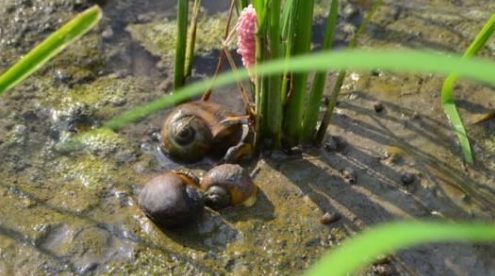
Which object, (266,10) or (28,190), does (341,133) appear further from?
(28,190)

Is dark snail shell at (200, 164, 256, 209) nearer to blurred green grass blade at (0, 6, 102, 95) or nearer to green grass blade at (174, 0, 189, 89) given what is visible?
green grass blade at (174, 0, 189, 89)

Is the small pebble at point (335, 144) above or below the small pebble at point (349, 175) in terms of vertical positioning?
above

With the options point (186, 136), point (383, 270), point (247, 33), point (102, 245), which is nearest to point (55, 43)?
point (247, 33)

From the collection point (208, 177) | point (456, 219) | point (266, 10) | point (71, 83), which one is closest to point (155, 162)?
point (208, 177)

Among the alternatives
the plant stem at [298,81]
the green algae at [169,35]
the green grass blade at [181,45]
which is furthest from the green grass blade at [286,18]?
the green algae at [169,35]

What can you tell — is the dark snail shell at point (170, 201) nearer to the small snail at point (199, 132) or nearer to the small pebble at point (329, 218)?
the small snail at point (199, 132)

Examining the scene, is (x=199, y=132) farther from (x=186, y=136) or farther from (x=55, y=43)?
(x=55, y=43)

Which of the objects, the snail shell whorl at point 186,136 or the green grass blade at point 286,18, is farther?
the snail shell whorl at point 186,136
